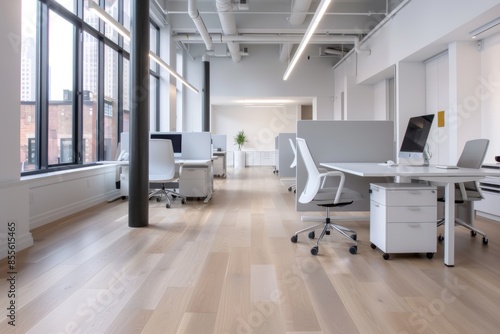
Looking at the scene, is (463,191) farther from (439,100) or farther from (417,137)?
(439,100)

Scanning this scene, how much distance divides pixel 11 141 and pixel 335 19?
24.5 ft

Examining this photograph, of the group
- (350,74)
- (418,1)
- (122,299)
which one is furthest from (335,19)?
(122,299)

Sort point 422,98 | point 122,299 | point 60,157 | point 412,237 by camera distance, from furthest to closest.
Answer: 1. point 422,98
2. point 60,157
3. point 412,237
4. point 122,299

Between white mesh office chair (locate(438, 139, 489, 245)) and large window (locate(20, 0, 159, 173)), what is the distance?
154 inches

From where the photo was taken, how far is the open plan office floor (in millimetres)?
1900

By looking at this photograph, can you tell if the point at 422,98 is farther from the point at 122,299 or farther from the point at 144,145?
the point at 122,299

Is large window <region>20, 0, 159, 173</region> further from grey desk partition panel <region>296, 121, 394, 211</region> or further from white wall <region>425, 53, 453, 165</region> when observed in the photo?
white wall <region>425, 53, 453, 165</region>

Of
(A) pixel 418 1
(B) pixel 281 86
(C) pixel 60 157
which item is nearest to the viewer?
(C) pixel 60 157

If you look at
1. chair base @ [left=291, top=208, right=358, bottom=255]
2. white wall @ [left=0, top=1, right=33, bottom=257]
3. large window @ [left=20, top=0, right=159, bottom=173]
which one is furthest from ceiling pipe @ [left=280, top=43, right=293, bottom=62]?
white wall @ [left=0, top=1, right=33, bottom=257]

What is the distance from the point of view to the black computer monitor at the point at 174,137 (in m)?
6.39

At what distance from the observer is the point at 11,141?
10.4 ft

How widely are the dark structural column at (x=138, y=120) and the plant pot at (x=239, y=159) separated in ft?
35.2

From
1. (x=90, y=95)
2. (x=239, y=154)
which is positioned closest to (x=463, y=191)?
(x=90, y=95)

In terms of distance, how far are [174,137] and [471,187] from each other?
15.5ft
